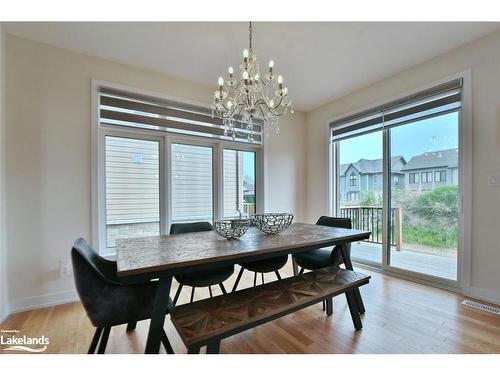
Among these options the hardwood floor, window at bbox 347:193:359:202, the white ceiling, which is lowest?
the hardwood floor

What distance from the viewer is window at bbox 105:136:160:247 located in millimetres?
2697

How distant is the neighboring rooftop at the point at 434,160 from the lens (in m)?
2.55

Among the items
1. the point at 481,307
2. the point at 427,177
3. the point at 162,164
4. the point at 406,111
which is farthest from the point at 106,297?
the point at 406,111

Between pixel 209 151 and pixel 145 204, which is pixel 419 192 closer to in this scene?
pixel 209 151

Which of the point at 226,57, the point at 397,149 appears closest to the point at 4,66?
the point at 226,57

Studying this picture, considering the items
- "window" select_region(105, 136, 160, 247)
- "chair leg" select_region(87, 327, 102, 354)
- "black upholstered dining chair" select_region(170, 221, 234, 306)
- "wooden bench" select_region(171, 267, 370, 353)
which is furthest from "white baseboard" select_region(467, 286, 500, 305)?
"window" select_region(105, 136, 160, 247)

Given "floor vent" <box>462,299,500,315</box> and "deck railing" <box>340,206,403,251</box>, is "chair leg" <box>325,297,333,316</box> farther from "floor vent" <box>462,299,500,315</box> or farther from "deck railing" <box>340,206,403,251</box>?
"deck railing" <box>340,206,403,251</box>

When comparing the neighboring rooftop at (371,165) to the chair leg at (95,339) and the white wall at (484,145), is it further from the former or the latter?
the chair leg at (95,339)

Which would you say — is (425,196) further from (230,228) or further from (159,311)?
(159,311)

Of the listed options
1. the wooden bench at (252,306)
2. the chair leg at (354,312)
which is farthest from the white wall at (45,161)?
the chair leg at (354,312)

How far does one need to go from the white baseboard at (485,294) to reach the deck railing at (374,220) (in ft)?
2.69

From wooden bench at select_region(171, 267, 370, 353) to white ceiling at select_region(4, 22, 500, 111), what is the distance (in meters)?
2.22

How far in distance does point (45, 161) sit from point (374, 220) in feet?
13.4
